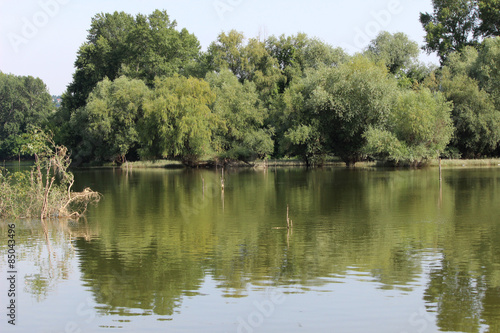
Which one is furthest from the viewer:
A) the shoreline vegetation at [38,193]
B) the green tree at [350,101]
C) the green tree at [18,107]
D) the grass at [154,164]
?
the green tree at [18,107]

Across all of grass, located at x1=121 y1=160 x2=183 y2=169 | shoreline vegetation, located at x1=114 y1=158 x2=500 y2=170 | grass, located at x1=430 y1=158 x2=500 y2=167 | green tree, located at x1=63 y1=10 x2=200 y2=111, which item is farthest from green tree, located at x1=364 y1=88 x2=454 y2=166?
green tree, located at x1=63 y1=10 x2=200 y2=111

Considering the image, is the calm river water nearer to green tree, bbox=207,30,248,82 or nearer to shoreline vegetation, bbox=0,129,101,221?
shoreline vegetation, bbox=0,129,101,221

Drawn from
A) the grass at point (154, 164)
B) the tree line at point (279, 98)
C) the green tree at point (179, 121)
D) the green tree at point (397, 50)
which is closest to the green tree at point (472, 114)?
the tree line at point (279, 98)

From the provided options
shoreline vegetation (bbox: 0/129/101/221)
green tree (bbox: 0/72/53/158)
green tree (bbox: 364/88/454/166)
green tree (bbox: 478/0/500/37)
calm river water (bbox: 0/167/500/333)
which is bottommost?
calm river water (bbox: 0/167/500/333)

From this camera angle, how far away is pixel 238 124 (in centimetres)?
6850

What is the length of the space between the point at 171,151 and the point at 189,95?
6961 mm

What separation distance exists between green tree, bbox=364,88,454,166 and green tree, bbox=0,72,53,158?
3075 inches

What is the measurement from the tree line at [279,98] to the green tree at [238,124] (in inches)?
5.8

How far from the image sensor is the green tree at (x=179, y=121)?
6247cm

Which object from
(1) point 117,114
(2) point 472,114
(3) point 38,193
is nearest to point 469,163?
(2) point 472,114

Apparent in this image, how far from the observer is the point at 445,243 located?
18.3 metres

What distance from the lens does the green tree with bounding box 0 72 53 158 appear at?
112375 millimetres

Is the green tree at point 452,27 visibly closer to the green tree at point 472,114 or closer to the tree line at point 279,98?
the tree line at point 279,98

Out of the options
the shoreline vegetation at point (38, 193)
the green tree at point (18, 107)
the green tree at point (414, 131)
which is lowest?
the shoreline vegetation at point (38, 193)
